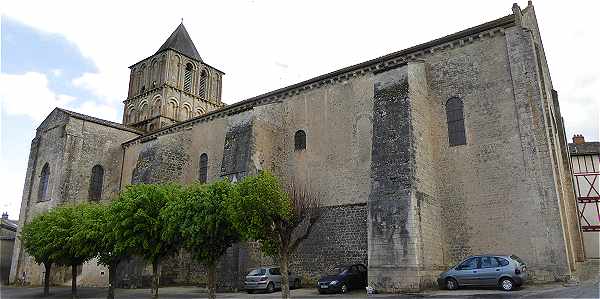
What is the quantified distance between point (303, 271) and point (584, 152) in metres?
21.9

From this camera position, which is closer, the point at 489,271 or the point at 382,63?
the point at 489,271

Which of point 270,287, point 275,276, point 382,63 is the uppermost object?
point 382,63

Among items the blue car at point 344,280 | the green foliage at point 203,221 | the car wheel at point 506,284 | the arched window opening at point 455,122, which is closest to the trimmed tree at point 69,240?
the green foliage at point 203,221

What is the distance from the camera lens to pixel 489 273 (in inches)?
507

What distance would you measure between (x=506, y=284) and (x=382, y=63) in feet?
33.6

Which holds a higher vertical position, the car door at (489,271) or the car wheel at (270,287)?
the car door at (489,271)

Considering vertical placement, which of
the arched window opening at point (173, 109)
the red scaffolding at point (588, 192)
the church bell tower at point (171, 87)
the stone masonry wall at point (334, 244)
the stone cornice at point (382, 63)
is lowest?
the stone masonry wall at point (334, 244)

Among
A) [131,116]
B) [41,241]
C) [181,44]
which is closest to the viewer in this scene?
[41,241]

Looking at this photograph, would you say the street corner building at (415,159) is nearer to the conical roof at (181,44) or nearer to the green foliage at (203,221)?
the green foliage at (203,221)

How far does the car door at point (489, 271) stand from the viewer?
1277 cm

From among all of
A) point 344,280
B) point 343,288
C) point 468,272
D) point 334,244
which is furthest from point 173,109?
point 468,272

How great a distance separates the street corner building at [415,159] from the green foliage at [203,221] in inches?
186

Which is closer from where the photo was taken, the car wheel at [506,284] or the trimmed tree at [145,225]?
the car wheel at [506,284]

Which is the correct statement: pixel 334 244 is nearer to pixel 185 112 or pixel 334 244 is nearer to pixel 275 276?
pixel 275 276
